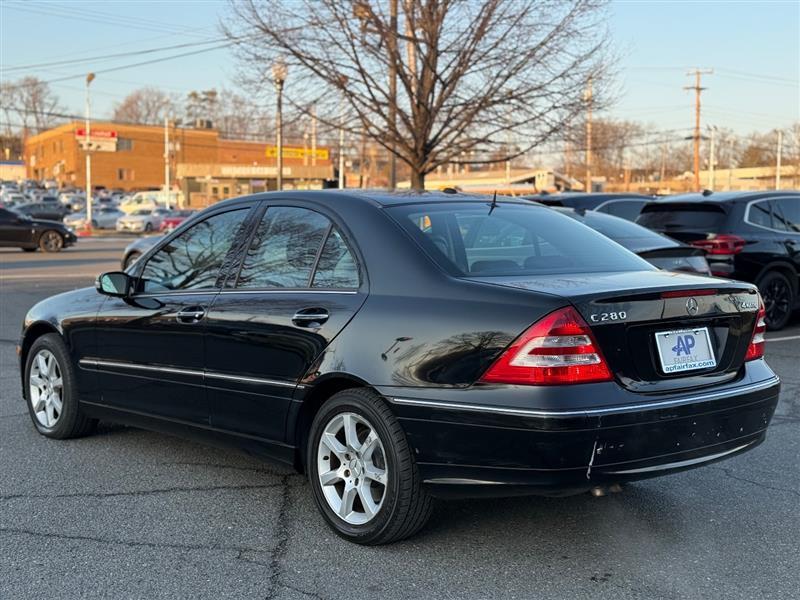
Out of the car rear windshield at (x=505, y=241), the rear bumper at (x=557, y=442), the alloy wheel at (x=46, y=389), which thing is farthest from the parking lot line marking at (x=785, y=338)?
the alloy wheel at (x=46, y=389)

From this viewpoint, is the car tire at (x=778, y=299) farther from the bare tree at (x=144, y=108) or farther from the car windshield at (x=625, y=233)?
the bare tree at (x=144, y=108)

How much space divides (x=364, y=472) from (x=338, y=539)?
1.21 ft

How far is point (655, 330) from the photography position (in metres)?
3.84

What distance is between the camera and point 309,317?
4.32 metres

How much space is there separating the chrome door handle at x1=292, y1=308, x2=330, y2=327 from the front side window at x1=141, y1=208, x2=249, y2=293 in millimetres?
816

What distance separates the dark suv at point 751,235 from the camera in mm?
10969

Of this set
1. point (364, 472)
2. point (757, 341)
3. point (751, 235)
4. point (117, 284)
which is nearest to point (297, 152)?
point (751, 235)

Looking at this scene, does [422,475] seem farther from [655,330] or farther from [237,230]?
[237,230]

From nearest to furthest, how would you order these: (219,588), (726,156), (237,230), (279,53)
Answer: (219,588) < (237,230) < (279,53) < (726,156)

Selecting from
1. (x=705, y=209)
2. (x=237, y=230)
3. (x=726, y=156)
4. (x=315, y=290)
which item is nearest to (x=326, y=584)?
(x=315, y=290)

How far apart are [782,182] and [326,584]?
3351 inches

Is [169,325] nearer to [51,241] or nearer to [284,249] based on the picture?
[284,249]

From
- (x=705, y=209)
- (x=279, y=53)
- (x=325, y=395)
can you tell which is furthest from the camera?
(x=279, y=53)

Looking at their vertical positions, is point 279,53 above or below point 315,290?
above
